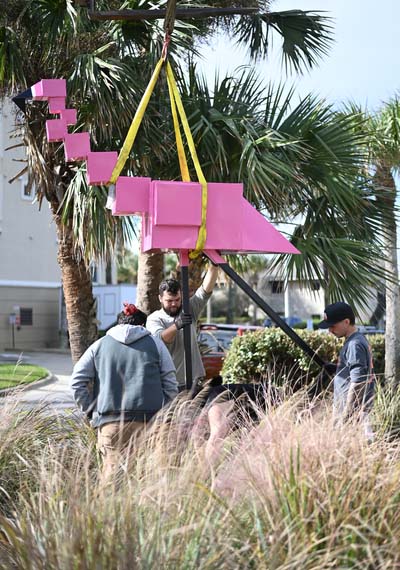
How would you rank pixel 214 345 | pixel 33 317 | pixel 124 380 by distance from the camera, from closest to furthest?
pixel 124 380 → pixel 214 345 → pixel 33 317

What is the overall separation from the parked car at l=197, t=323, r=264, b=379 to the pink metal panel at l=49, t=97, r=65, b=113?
4734 millimetres

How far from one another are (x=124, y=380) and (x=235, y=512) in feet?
5.78

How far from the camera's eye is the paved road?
6897mm

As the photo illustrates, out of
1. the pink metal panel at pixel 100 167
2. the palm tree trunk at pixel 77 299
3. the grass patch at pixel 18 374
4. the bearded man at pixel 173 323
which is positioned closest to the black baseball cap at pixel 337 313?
the bearded man at pixel 173 323

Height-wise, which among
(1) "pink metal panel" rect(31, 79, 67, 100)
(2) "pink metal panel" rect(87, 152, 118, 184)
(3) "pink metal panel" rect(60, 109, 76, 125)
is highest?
(1) "pink metal panel" rect(31, 79, 67, 100)

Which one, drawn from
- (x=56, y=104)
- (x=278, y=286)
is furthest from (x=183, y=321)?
(x=278, y=286)

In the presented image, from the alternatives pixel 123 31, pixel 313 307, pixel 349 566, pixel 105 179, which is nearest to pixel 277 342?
pixel 123 31

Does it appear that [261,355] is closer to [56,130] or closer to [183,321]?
[56,130]

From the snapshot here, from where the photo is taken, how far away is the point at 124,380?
5141mm

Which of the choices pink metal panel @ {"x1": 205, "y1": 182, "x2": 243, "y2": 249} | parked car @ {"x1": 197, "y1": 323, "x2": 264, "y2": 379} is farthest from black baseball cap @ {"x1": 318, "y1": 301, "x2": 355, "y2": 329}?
parked car @ {"x1": 197, "y1": 323, "x2": 264, "y2": 379}

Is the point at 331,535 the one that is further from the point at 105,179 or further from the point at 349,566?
the point at 105,179

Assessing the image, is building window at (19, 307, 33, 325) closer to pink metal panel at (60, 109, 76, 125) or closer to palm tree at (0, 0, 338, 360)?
palm tree at (0, 0, 338, 360)

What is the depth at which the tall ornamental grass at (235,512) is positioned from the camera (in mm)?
3150

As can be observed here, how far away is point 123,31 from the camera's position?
9.67 meters
